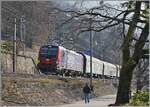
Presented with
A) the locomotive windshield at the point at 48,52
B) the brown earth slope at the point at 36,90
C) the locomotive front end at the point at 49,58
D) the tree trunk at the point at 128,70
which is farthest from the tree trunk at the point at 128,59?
the locomotive windshield at the point at 48,52

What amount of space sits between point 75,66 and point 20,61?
24.5 feet

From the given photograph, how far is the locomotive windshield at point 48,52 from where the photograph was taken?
46.0 m

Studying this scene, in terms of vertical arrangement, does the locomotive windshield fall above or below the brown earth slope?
above

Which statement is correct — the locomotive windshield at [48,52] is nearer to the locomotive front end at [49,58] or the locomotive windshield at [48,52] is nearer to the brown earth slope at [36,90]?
the locomotive front end at [49,58]

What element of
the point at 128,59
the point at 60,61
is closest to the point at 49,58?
the point at 60,61

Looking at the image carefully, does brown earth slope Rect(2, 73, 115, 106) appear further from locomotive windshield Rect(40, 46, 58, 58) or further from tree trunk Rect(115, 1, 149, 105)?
tree trunk Rect(115, 1, 149, 105)

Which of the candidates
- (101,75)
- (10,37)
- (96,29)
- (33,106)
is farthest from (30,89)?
(101,75)

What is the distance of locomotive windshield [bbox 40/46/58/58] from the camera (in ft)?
151

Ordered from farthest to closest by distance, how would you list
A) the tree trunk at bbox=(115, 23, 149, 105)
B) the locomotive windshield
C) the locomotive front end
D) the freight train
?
the locomotive windshield, the freight train, the locomotive front end, the tree trunk at bbox=(115, 23, 149, 105)

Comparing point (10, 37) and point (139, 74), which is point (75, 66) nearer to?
point (139, 74)

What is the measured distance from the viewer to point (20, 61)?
49.8 meters

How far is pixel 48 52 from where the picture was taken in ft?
152

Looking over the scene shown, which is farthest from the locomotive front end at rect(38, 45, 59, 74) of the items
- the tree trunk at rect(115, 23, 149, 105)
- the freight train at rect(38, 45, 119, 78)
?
the tree trunk at rect(115, 23, 149, 105)

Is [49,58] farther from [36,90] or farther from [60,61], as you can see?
[36,90]
